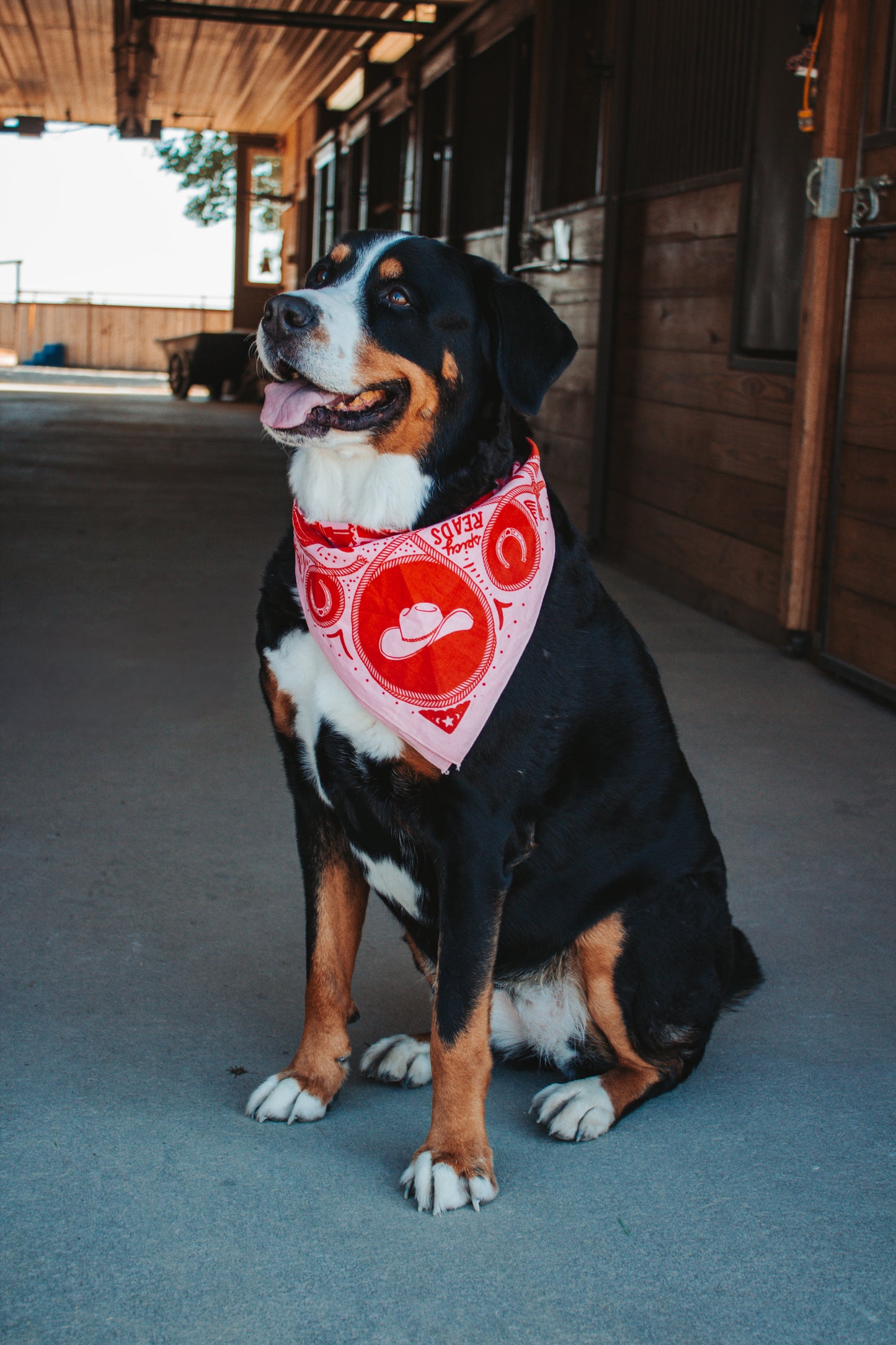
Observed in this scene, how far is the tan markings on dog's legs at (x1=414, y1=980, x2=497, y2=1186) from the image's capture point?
1551mm

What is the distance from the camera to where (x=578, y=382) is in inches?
254

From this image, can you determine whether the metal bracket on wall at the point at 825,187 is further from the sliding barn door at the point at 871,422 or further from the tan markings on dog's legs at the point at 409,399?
the tan markings on dog's legs at the point at 409,399

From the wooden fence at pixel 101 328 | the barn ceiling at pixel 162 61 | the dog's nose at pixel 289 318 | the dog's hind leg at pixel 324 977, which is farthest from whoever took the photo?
the wooden fence at pixel 101 328

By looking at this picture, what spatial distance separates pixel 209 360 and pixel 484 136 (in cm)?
729

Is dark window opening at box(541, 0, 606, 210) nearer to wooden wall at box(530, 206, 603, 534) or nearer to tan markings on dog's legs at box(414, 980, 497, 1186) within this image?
wooden wall at box(530, 206, 603, 534)

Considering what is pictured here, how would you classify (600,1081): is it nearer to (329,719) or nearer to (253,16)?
(329,719)

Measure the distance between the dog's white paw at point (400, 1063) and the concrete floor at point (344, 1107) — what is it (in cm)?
2

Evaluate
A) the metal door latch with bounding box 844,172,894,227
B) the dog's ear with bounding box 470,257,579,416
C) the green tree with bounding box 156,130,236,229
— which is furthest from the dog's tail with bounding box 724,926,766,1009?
the green tree with bounding box 156,130,236,229

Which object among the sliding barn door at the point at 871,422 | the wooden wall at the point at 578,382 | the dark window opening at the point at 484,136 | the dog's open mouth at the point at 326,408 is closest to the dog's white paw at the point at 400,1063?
the dog's open mouth at the point at 326,408

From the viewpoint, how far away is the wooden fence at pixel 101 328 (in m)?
22.1

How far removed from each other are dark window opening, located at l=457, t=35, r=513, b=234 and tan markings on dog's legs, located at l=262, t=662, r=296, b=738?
715 cm

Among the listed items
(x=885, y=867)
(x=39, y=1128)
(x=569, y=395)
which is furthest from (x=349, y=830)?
(x=569, y=395)

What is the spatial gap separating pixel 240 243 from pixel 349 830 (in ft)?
64.0

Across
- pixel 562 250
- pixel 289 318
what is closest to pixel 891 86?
pixel 289 318
